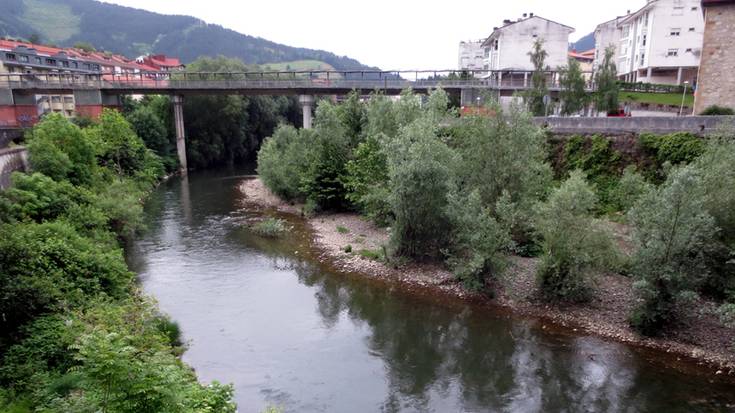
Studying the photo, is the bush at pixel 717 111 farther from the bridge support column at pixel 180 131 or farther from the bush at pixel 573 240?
the bridge support column at pixel 180 131

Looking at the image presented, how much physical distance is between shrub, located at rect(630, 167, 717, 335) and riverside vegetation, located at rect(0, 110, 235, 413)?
572 inches

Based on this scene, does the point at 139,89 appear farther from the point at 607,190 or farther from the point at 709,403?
the point at 709,403

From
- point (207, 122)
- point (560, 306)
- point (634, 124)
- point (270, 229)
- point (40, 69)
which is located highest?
point (40, 69)

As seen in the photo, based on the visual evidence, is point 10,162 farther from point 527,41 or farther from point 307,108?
point 527,41

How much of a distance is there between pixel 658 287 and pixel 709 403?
4058 mm

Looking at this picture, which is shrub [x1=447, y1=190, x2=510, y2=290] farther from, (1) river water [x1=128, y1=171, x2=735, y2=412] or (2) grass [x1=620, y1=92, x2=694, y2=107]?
(2) grass [x1=620, y1=92, x2=694, y2=107]

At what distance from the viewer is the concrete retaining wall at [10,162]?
74.0ft

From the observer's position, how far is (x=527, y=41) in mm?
59719

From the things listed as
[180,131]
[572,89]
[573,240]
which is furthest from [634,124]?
[180,131]

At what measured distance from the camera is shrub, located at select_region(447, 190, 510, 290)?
19984mm

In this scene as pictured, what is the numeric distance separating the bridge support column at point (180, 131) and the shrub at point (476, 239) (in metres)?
45.0

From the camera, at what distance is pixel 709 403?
13.5m

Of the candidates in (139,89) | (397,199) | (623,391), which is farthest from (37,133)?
(623,391)

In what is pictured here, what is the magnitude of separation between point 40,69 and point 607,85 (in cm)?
7796
